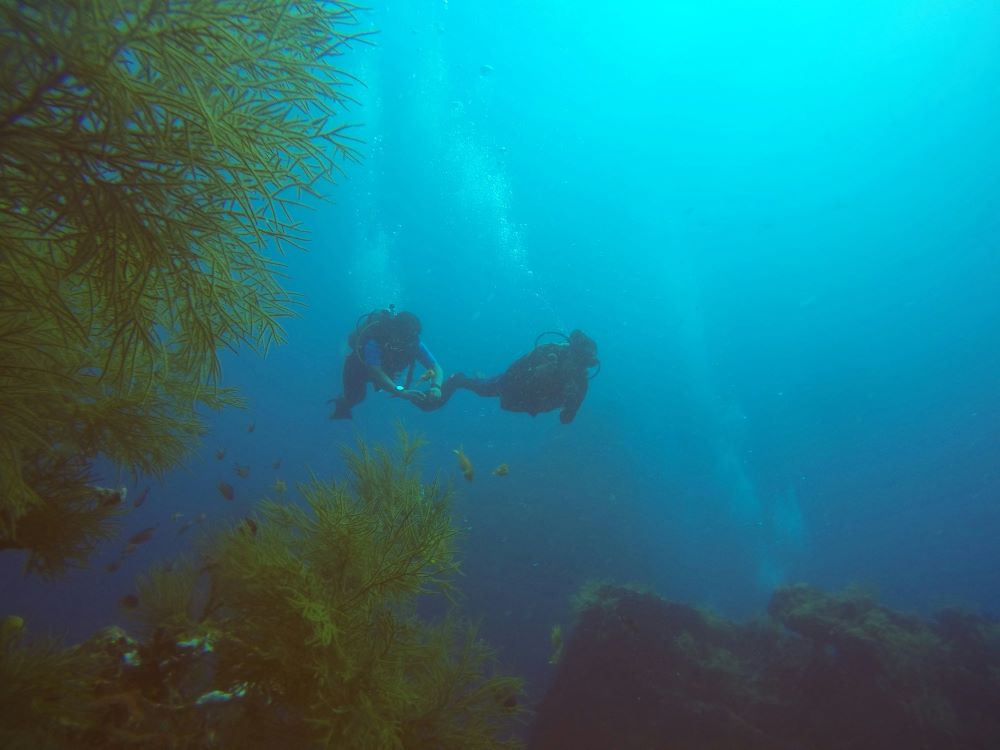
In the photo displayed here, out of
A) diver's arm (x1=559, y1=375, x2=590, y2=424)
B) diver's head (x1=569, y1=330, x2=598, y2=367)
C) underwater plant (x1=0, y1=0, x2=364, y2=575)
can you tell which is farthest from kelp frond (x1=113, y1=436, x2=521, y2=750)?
diver's head (x1=569, y1=330, x2=598, y2=367)

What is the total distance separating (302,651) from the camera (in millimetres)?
3738

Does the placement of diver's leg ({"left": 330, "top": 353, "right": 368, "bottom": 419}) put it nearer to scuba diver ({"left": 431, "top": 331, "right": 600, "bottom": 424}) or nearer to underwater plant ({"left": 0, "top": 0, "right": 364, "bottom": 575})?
scuba diver ({"left": 431, "top": 331, "right": 600, "bottom": 424})

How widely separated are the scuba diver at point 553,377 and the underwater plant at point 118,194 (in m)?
6.78

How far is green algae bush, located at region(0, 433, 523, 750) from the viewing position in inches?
139

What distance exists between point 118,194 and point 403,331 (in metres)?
8.62

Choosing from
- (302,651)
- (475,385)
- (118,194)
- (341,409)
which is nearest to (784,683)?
(475,385)

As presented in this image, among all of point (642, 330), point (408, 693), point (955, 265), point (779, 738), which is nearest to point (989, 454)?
point (955, 265)

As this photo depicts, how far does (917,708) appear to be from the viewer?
838cm

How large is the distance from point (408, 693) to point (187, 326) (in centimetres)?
365

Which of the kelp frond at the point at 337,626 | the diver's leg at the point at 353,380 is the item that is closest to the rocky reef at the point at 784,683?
the kelp frond at the point at 337,626

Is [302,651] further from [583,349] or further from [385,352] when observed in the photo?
[385,352]

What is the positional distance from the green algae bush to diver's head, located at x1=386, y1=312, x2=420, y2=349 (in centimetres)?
665

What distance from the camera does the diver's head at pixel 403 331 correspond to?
1138 centimetres

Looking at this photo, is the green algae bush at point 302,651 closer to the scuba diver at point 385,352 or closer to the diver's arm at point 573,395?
the diver's arm at point 573,395
